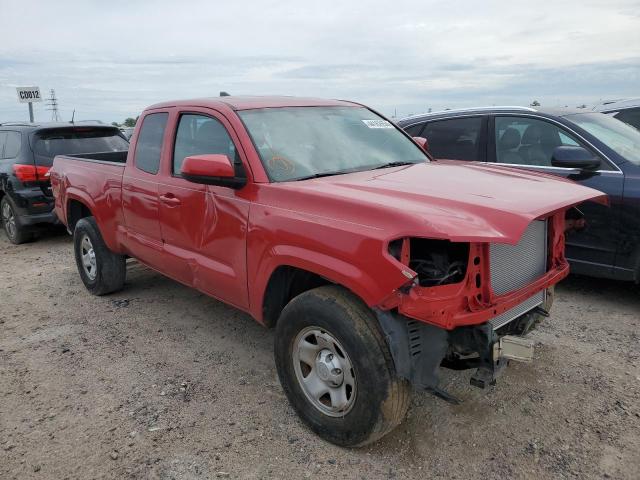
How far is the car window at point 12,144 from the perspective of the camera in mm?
7918

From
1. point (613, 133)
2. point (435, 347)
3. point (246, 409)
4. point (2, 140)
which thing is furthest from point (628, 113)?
point (2, 140)

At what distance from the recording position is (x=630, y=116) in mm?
6711

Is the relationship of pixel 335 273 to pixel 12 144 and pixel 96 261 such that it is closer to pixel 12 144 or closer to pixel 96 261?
pixel 96 261

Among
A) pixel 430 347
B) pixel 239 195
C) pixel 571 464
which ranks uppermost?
pixel 239 195

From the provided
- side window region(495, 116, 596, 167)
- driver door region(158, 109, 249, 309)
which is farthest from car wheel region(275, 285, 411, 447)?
side window region(495, 116, 596, 167)

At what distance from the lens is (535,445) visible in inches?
115

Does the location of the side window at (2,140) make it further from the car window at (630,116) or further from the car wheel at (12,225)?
the car window at (630,116)

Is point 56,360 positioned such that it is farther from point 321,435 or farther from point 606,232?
point 606,232

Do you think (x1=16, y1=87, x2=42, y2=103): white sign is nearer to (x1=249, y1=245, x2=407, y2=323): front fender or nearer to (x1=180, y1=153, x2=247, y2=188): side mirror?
(x1=180, y1=153, x2=247, y2=188): side mirror

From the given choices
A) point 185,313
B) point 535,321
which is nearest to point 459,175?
point 535,321

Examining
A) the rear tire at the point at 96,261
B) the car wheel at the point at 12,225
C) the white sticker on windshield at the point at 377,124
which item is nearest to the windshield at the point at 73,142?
the car wheel at the point at 12,225

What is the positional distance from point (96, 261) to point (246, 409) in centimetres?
276

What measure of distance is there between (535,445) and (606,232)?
8.05 feet

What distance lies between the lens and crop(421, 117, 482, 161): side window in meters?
5.70
